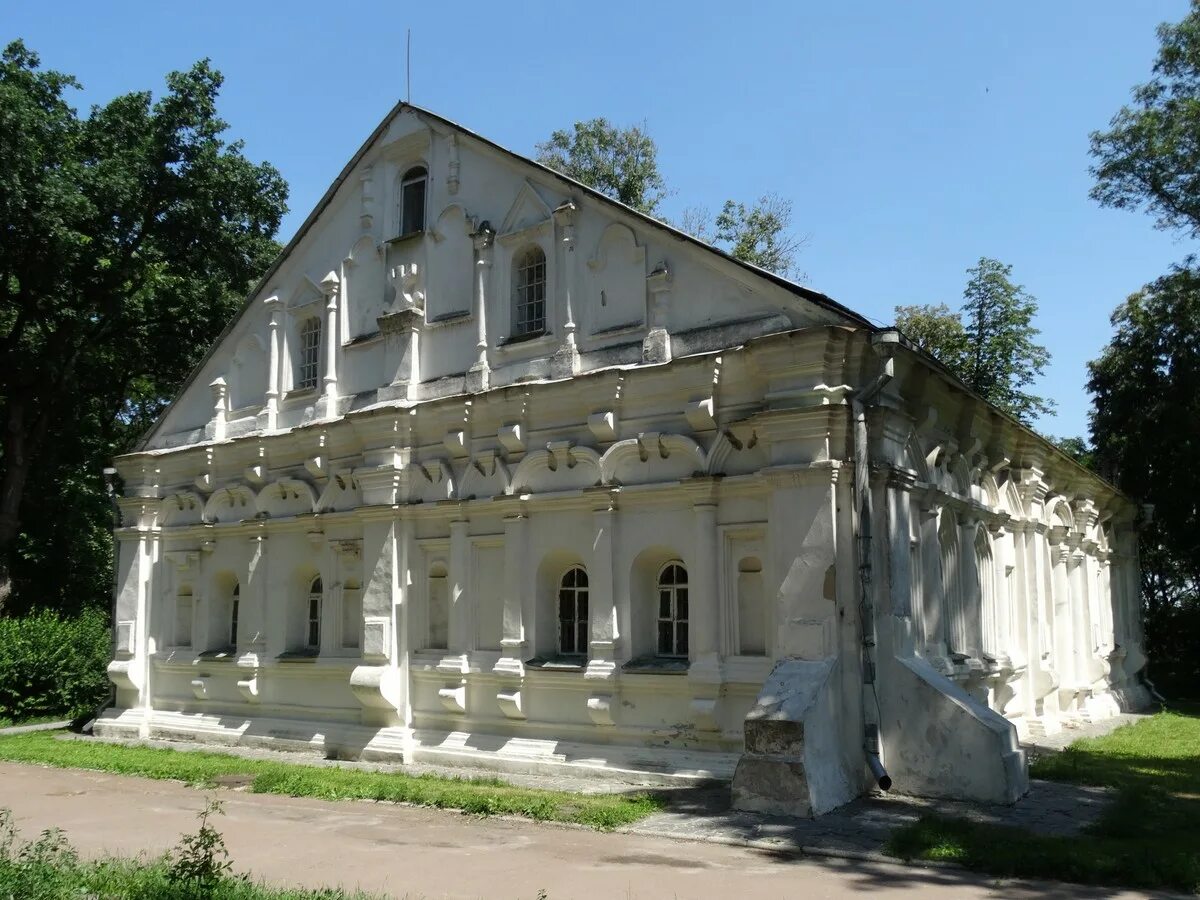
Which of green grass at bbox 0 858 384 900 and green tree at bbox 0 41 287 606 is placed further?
green tree at bbox 0 41 287 606

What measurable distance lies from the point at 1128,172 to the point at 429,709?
19392 mm

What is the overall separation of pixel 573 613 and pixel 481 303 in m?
4.78

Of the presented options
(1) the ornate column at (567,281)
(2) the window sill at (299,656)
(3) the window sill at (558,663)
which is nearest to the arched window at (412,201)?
(1) the ornate column at (567,281)

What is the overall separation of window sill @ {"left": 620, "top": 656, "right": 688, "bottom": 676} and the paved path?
2.91 metres

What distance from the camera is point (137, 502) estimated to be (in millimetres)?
20594

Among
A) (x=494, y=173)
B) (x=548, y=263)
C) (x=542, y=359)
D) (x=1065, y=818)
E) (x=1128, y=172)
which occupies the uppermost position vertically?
(x=1128, y=172)

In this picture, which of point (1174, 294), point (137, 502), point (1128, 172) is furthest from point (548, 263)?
point (1174, 294)

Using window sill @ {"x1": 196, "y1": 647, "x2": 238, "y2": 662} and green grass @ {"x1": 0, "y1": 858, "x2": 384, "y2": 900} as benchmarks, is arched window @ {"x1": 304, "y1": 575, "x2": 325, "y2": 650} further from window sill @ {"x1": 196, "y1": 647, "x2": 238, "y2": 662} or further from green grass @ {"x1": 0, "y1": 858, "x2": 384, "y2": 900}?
green grass @ {"x1": 0, "y1": 858, "x2": 384, "y2": 900}

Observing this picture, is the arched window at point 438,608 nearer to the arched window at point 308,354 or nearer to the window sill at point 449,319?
the window sill at point 449,319

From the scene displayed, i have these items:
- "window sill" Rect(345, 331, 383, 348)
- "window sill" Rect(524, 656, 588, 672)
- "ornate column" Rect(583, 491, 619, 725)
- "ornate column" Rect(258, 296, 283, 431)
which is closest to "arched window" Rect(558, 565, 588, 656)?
"window sill" Rect(524, 656, 588, 672)

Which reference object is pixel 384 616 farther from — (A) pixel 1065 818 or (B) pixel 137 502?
(A) pixel 1065 818

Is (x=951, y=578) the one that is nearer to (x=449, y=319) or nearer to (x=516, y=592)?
(x=516, y=592)

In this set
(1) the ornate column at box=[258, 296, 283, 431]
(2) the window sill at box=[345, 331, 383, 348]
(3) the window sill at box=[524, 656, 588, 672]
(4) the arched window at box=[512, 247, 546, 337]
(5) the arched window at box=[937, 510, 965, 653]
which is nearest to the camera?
(3) the window sill at box=[524, 656, 588, 672]

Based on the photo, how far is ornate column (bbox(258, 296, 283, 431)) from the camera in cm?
1892
